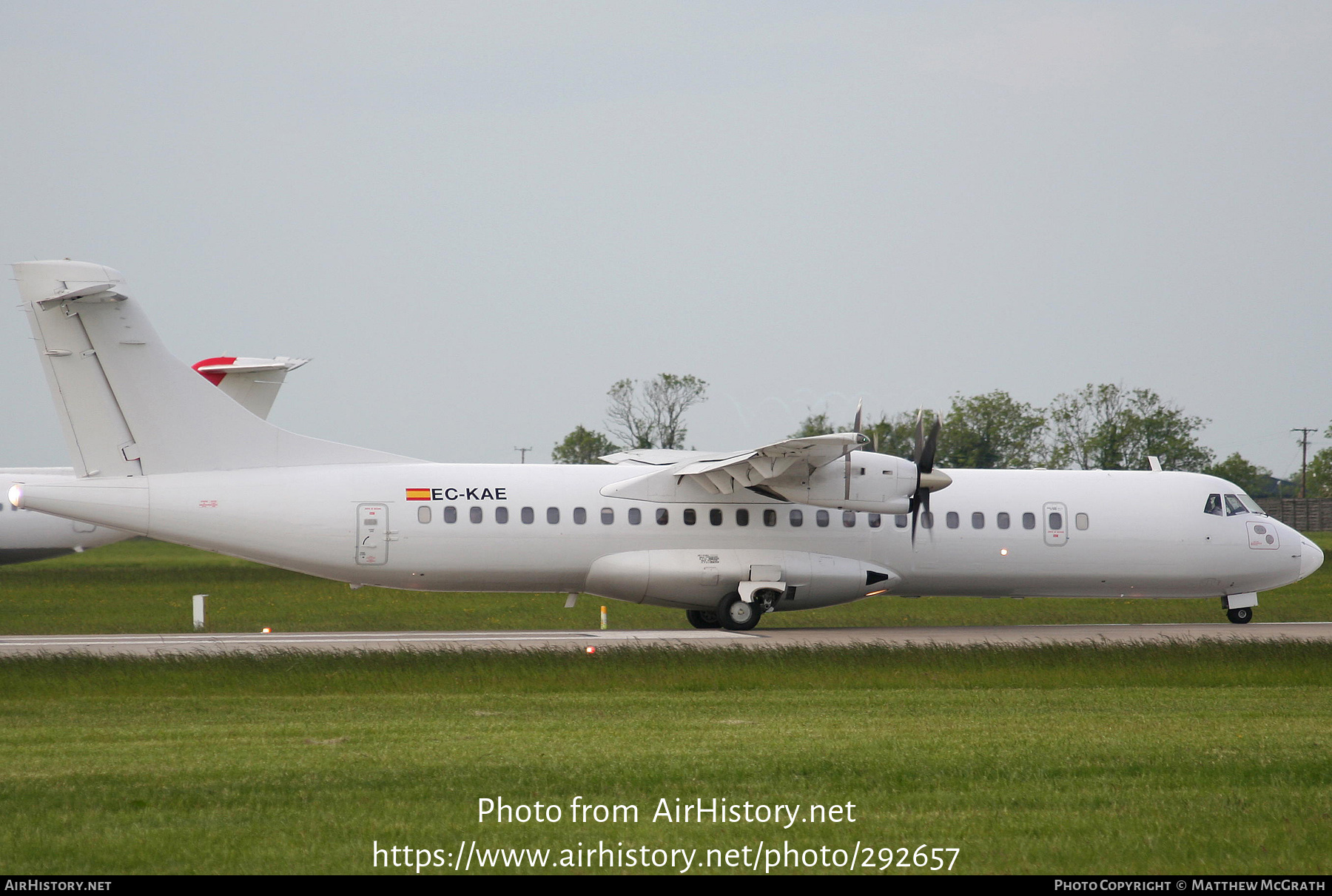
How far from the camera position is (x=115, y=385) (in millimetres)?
21609

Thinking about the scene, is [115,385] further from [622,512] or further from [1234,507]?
[1234,507]

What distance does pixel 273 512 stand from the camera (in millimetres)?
22219

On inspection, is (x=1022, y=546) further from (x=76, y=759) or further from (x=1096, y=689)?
(x=76, y=759)

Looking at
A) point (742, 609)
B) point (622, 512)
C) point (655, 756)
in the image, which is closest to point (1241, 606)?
point (742, 609)

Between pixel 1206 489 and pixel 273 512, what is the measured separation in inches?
736

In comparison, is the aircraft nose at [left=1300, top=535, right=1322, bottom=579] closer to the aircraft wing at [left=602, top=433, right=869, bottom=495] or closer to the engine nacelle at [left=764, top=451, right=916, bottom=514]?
the engine nacelle at [left=764, top=451, right=916, bottom=514]

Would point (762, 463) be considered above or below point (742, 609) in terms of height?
above

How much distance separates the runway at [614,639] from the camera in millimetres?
20656

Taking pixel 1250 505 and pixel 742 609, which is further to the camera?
pixel 1250 505

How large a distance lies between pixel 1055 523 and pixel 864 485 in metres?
4.83

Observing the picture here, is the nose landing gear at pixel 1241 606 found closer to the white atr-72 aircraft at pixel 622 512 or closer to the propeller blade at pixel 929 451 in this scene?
the white atr-72 aircraft at pixel 622 512

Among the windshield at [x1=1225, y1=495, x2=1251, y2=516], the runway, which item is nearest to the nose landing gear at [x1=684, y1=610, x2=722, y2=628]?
the runway

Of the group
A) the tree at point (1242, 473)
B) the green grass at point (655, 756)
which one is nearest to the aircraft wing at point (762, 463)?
the green grass at point (655, 756)

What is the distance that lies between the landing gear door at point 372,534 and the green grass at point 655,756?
4.20 metres
